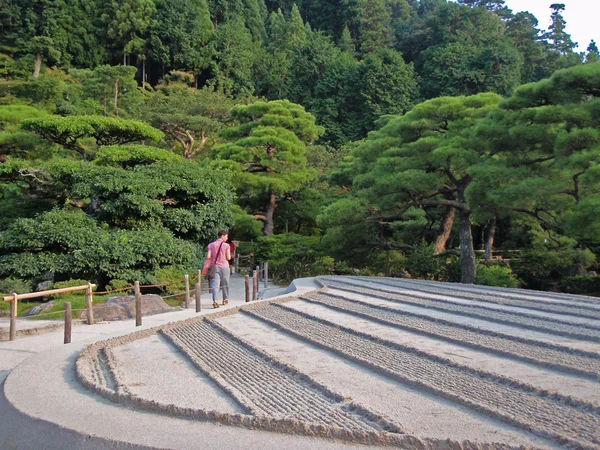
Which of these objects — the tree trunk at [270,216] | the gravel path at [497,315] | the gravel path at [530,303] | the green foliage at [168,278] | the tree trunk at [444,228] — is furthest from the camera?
the tree trunk at [270,216]

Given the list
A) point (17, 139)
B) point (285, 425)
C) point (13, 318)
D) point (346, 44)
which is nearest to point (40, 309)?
point (13, 318)

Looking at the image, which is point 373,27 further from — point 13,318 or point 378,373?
point 378,373

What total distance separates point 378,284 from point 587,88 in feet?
19.5

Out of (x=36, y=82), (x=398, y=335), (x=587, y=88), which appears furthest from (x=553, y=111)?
(x=36, y=82)

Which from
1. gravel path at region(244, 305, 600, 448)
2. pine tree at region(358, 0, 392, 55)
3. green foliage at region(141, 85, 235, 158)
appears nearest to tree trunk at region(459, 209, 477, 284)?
gravel path at region(244, 305, 600, 448)

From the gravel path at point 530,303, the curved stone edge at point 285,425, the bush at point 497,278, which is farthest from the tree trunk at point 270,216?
the curved stone edge at point 285,425

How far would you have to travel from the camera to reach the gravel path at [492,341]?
4.51 m

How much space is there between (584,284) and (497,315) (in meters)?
6.79

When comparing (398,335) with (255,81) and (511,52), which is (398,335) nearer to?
(511,52)

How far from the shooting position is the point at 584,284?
41.0ft

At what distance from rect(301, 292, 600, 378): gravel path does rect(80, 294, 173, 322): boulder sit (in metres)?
3.57

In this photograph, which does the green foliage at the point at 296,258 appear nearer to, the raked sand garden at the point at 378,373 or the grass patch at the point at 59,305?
the grass patch at the point at 59,305

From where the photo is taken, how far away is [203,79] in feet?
138

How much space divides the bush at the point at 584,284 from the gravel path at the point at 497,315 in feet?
17.4
